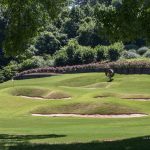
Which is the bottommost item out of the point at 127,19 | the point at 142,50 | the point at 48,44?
the point at 142,50

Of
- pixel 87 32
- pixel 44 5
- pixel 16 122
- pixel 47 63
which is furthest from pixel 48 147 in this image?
pixel 87 32

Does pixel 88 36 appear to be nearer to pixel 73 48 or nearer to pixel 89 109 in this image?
pixel 73 48

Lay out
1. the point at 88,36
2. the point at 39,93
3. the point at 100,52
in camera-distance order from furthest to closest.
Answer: the point at 88,36 → the point at 100,52 → the point at 39,93

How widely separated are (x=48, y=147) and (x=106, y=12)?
260 inches

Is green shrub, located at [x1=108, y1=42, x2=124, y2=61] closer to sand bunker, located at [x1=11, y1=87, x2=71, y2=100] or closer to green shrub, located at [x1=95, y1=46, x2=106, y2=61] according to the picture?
green shrub, located at [x1=95, y1=46, x2=106, y2=61]

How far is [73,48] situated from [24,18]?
64592 mm

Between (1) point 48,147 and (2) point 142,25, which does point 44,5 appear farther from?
(1) point 48,147

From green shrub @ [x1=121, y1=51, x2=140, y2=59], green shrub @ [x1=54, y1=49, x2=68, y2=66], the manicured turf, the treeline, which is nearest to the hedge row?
the treeline

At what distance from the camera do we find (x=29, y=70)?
85.7m

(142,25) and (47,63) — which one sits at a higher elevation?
(142,25)

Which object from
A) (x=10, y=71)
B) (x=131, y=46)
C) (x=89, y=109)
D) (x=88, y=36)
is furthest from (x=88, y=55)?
(x=89, y=109)

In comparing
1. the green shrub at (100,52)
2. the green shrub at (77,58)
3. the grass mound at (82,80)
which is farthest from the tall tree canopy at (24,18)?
the green shrub at (77,58)

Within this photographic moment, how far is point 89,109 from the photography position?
132 ft

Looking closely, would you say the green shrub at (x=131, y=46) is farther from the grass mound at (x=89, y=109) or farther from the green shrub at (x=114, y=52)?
the grass mound at (x=89, y=109)
